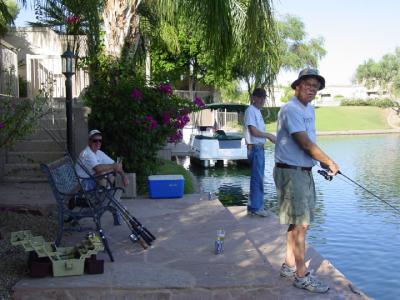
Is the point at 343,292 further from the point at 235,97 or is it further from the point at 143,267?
the point at 235,97

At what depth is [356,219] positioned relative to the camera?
9.76 meters

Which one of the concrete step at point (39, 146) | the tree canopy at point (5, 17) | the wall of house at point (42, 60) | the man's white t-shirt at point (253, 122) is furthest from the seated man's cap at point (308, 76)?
the wall of house at point (42, 60)

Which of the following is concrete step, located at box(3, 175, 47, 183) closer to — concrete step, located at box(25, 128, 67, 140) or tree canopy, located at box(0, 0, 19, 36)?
concrete step, located at box(25, 128, 67, 140)

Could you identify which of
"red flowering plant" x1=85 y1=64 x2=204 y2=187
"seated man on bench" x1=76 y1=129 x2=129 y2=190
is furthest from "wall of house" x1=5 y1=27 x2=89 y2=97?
"seated man on bench" x1=76 y1=129 x2=129 y2=190

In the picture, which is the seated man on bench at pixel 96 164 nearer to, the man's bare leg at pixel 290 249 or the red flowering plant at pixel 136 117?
the man's bare leg at pixel 290 249

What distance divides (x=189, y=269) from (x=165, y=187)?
411 cm

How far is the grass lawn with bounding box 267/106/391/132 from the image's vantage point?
4681cm

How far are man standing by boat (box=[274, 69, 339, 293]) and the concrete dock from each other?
309mm

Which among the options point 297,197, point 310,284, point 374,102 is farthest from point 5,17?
point 374,102

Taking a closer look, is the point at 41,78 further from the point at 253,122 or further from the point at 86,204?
the point at 86,204

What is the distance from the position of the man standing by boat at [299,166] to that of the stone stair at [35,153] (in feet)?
17.5

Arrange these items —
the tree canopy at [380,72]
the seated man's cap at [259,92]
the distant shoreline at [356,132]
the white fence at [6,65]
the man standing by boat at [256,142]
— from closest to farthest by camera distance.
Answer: the seated man's cap at [259,92] < the man standing by boat at [256,142] < the white fence at [6,65] < the distant shoreline at [356,132] < the tree canopy at [380,72]

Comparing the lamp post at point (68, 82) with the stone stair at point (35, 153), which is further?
the stone stair at point (35, 153)

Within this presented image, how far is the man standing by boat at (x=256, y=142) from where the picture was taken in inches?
300
